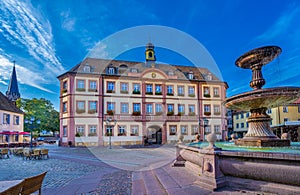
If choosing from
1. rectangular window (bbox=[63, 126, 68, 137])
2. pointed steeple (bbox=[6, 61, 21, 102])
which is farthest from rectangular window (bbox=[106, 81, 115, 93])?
pointed steeple (bbox=[6, 61, 21, 102])

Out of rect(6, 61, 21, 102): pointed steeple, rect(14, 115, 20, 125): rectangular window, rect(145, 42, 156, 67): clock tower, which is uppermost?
rect(145, 42, 156, 67): clock tower

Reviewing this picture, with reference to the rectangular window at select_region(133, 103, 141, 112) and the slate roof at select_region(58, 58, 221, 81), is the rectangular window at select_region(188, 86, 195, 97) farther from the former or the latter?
the rectangular window at select_region(133, 103, 141, 112)

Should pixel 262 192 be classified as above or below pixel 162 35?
below

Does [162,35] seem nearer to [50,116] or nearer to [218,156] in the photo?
[218,156]

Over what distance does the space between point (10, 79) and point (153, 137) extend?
39.9 meters


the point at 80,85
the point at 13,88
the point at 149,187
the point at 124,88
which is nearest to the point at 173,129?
the point at 124,88

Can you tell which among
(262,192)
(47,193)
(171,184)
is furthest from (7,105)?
(262,192)

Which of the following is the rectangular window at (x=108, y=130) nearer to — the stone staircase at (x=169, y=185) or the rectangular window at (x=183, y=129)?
the rectangular window at (x=183, y=129)

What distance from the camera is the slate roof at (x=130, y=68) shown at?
103ft

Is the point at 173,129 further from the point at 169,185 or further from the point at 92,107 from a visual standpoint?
the point at 169,185

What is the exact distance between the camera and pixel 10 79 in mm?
51000

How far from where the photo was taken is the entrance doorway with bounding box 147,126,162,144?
33125 millimetres

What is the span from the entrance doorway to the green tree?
2506 cm

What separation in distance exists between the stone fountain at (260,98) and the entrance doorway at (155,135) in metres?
25.2
